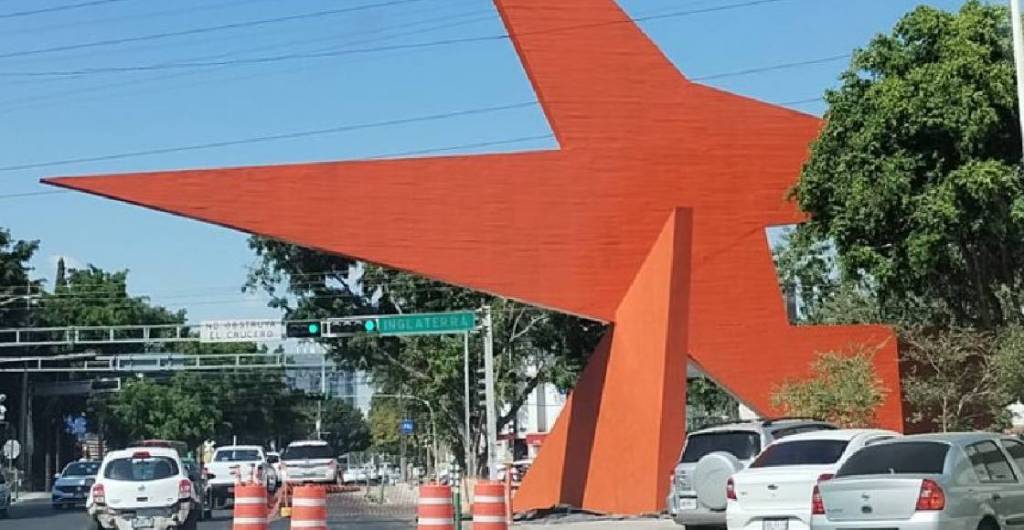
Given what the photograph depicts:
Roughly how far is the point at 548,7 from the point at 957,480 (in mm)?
16286

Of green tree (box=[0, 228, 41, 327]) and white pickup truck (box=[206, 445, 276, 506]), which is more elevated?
green tree (box=[0, 228, 41, 327])

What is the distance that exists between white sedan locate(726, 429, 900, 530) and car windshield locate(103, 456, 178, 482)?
11.0m

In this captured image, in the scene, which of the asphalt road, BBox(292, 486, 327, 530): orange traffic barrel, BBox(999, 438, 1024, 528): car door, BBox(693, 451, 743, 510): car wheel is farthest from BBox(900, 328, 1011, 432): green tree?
BBox(292, 486, 327, 530): orange traffic barrel

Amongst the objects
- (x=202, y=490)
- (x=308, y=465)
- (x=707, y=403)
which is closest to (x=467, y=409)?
(x=308, y=465)

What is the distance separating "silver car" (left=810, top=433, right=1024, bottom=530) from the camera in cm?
1314

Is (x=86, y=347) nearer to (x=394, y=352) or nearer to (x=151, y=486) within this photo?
(x=394, y=352)

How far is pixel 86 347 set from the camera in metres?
75.9

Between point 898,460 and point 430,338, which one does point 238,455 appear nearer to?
point 430,338

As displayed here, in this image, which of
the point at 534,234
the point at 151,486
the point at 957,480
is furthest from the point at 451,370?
the point at 957,480

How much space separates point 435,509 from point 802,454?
4.81 meters

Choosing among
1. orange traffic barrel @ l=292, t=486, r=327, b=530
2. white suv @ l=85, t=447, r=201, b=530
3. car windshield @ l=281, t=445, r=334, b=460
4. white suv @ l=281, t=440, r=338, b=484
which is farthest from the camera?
car windshield @ l=281, t=445, r=334, b=460

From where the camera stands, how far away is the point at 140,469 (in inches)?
936

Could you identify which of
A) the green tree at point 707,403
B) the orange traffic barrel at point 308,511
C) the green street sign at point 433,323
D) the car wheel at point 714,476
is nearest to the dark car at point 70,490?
the green street sign at point 433,323

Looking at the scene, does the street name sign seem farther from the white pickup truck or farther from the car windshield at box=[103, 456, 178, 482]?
the car windshield at box=[103, 456, 178, 482]
